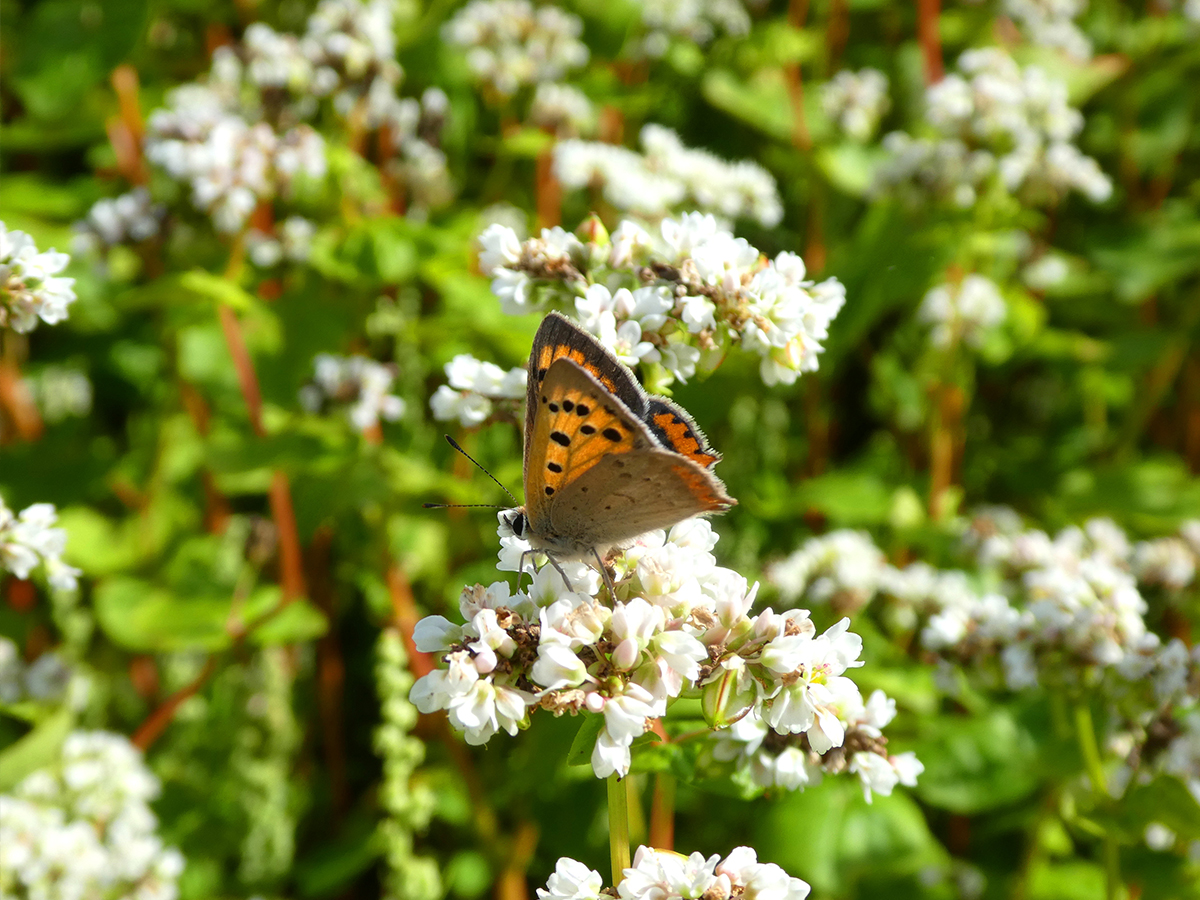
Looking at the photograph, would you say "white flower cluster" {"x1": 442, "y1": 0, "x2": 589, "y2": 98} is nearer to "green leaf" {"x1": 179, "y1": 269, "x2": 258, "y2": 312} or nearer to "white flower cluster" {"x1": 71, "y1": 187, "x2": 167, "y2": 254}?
"white flower cluster" {"x1": 71, "y1": 187, "x2": 167, "y2": 254}

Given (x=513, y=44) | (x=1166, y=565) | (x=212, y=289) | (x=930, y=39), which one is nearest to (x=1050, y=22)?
(x=930, y=39)

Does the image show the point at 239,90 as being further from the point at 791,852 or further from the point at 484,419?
the point at 791,852

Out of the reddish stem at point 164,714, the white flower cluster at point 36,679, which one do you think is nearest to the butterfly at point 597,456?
the reddish stem at point 164,714

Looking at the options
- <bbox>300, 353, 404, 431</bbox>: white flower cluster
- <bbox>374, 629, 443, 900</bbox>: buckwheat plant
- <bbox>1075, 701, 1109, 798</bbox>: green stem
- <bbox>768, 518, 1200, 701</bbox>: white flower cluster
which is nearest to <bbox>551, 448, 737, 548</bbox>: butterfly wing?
<bbox>374, 629, 443, 900</bbox>: buckwheat plant

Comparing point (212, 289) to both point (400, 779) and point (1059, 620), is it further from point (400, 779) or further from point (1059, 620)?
point (1059, 620)

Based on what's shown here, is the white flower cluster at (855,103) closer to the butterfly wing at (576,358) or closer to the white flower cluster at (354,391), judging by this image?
the white flower cluster at (354,391)

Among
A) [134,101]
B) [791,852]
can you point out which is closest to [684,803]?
[791,852]

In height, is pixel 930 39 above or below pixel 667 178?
above
